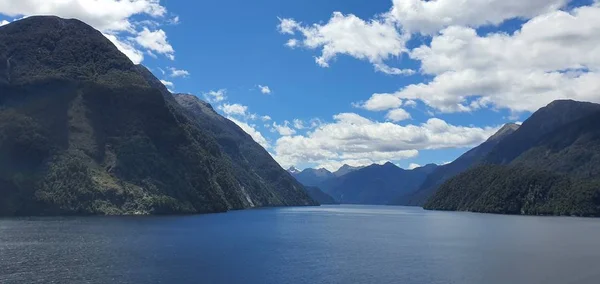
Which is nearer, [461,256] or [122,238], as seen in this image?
[461,256]

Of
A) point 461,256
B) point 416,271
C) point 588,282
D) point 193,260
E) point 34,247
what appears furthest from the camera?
point 461,256

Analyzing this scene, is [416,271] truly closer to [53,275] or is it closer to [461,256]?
[461,256]

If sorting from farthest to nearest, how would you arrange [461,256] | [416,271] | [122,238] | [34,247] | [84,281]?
[122,238] → [461,256] → [34,247] → [416,271] → [84,281]

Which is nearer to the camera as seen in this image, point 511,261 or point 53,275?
point 53,275

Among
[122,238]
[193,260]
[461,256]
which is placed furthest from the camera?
[122,238]

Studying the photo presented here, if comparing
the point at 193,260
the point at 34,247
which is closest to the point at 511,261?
the point at 193,260

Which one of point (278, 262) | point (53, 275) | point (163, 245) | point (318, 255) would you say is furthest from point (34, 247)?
point (318, 255)

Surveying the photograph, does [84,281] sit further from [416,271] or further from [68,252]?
[416,271]

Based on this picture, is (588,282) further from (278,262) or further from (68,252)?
(68,252)

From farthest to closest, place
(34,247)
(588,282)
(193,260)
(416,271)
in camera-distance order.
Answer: (34,247) < (193,260) < (416,271) < (588,282)
